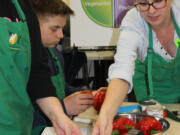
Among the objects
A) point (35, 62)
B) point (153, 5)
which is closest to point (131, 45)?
point (153, 5)

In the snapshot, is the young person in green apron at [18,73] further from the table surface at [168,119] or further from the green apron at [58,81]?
the green apron at [58,81]

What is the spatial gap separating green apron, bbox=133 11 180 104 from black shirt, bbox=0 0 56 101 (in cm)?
51

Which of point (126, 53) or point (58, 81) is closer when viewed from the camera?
point (126, 53)

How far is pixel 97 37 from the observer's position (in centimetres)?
262

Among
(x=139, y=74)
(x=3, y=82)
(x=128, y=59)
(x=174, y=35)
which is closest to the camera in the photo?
(x=3, y=82)

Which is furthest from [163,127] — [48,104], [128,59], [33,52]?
[33,52]

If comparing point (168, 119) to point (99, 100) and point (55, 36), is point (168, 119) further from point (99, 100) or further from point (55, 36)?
point (55, 36)

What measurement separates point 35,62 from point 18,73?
0.10 metres

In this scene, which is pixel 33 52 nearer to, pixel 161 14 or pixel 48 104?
pixel 48 104

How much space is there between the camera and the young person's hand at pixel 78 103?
1216mm

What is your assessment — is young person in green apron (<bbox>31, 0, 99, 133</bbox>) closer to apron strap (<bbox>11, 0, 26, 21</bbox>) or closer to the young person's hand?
the young person's hand

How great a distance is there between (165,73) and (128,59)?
29 centimetres

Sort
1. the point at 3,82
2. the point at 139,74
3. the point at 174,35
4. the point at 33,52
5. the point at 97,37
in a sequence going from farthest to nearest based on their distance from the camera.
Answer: the point at 97,37 < the point at 139,74 < the point at 174,35 < the point at 33,52 < the point at 3,82

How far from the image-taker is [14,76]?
0.76 meters
